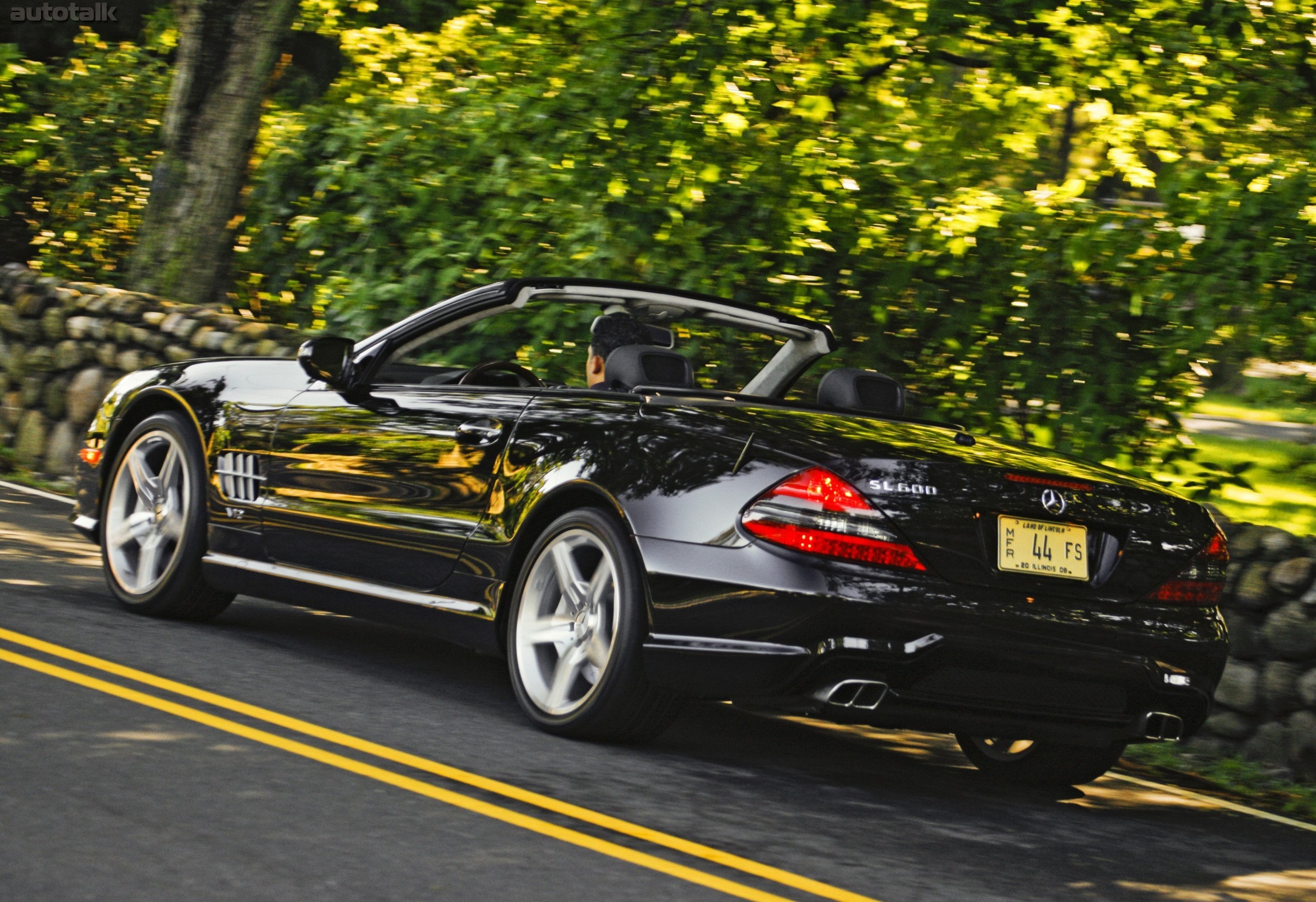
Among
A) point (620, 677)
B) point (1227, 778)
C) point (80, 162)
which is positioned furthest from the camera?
point (80, 162)

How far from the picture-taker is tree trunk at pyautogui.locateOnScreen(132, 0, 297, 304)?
13.1m

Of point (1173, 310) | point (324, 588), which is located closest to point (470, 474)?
point (324, 588)

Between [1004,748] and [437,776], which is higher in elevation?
[437,776]

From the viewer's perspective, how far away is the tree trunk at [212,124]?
42.9 ft

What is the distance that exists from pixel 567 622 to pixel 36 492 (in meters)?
7.16

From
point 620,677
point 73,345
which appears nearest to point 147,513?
point 620,677

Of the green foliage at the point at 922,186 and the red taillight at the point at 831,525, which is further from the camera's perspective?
the green foliage at the point at 922,186

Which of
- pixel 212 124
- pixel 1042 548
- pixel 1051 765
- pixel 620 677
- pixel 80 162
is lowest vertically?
pixel 1051 765

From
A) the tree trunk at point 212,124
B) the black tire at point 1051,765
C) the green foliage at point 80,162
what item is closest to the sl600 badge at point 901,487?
the black tire at point 1051,765

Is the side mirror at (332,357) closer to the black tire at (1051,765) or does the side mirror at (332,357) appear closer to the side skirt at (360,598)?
the side skirt at (360,598)

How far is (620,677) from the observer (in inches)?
207

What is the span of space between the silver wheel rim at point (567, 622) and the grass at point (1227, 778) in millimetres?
2126

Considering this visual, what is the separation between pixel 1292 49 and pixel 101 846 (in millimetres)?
7901

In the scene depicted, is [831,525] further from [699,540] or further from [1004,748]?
[1004,748]
